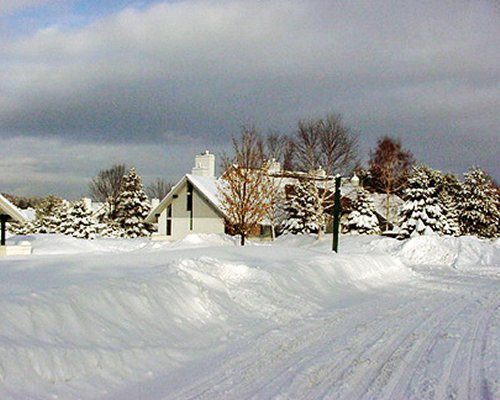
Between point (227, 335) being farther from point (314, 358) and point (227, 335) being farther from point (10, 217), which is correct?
point (10, 217)

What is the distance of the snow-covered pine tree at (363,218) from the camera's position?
4403 cm

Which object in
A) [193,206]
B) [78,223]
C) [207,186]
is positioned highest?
[207,186]

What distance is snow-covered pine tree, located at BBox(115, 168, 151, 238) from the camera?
55531mm

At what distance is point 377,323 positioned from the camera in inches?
381

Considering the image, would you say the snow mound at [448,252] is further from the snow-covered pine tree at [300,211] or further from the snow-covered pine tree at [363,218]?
the snow-covered pine tree at [363,218]

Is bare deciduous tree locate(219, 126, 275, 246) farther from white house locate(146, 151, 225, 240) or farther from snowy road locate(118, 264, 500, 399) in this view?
snowy road locate(118, 264, 500, 399)

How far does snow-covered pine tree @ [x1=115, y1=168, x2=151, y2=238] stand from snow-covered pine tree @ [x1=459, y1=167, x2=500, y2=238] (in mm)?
31037

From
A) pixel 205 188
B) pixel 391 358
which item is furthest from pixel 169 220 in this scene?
pixel 391 358

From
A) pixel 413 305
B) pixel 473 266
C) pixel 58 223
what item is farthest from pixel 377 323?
pixel 58 223

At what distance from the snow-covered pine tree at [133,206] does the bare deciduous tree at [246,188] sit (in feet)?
77.9

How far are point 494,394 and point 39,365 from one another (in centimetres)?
482

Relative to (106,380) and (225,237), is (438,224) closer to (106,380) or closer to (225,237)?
(225,237)

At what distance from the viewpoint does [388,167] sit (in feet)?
172

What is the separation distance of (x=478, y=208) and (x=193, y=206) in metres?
24.5
